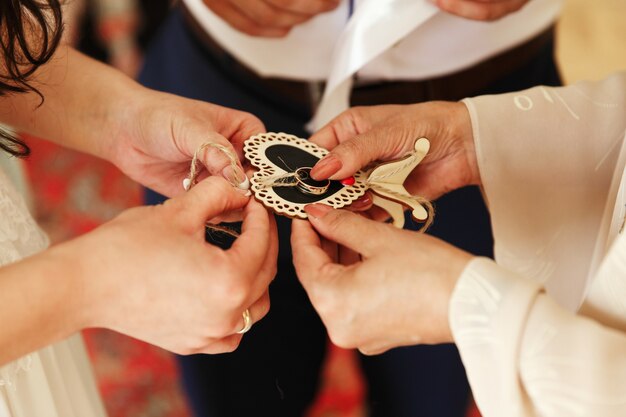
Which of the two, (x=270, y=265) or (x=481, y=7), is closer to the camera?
(x=270, y=265)

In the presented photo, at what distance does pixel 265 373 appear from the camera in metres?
1.19

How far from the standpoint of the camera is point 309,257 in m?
0.77

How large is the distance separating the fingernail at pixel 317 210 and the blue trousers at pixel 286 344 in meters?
0.21

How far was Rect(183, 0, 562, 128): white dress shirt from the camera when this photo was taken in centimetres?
98

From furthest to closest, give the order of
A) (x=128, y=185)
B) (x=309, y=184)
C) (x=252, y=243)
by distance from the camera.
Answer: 1. (x=128, y=185)
2. (x=309, y=184)
3. (x=252, y=243)

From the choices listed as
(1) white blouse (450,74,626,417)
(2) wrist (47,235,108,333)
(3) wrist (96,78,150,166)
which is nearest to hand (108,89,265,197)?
(3) wrist (96,78,150,166)

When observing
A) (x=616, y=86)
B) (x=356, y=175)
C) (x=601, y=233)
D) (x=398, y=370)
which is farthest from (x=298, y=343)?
(x=616, y=86)

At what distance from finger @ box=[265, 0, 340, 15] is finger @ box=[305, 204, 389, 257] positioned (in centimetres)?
33

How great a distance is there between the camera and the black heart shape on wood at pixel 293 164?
2.73 feet

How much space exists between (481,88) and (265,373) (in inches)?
23.5

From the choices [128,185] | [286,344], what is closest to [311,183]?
[286,344]

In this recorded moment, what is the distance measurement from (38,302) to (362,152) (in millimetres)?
410

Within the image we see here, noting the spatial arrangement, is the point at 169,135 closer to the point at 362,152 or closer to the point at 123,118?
the point at 123,118

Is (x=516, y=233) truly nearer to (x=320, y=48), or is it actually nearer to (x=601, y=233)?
(x=601, y=233)
